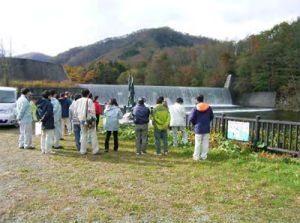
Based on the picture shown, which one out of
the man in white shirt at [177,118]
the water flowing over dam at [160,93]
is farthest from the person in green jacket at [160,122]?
the water flowing over dam at [160,93]

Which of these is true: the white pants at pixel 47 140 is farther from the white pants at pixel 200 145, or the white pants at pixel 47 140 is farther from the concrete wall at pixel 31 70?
the concrete wall at pixel 31 70

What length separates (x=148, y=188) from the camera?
5.79 m

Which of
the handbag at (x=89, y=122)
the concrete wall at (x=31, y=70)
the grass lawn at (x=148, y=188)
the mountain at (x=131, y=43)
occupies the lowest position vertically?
the grass lawn at (x=148, y=188)

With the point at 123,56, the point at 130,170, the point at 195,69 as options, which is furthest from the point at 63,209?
the point at 123,56

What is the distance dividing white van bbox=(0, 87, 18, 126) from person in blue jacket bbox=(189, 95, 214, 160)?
9.21 m

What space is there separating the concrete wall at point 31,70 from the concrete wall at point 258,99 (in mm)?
25083

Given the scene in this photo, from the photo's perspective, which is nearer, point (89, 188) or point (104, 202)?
point (104, 202)

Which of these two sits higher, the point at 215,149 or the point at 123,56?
the point at 123,56

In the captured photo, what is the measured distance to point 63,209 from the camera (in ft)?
15.5

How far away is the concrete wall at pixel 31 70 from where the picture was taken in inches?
1334

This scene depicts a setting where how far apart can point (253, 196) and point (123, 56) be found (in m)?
95.7

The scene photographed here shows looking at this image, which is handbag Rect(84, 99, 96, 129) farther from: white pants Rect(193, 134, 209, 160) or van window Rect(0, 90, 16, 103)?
van window Rect(0, 90, 16, 103)

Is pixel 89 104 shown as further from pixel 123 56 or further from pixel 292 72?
pixel 123 56

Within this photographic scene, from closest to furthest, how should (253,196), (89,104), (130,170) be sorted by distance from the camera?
(253,196) < (130,170) < (89,104)
